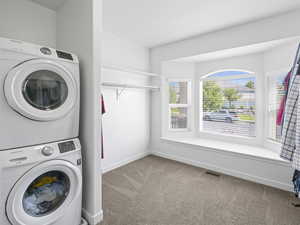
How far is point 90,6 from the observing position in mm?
1477

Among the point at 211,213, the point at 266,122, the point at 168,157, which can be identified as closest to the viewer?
the point at 211,213

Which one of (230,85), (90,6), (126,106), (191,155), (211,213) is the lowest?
(211,213)

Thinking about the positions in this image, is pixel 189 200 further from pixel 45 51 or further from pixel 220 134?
pixel 45 51

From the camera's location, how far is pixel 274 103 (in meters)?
2.65

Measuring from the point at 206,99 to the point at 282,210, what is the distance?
2262mm

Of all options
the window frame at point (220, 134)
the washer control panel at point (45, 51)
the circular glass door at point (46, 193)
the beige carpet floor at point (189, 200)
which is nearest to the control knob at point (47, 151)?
the circular glass door at point (46, 193)

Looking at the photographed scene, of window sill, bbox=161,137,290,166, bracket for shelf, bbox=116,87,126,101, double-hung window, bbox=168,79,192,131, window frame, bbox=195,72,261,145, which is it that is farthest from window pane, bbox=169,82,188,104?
bracket for shelf, bbox=116,87,126,101

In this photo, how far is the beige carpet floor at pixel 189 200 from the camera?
1.63 metres

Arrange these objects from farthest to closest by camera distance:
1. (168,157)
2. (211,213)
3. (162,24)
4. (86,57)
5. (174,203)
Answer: (168,157) → (162,24) → (174,203) → (211,213) → (86,57)

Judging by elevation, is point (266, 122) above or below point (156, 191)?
above

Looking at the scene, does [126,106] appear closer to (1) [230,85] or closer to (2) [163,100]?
(2) [163,100]

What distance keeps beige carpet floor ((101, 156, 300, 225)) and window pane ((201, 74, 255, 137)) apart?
3.63ft

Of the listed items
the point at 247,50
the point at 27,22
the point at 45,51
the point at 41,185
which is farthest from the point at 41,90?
the point at 247,50

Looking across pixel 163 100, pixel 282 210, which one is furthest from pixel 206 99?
pixel 282 210
